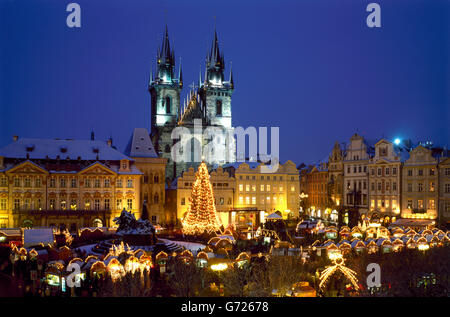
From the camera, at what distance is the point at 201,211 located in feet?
133

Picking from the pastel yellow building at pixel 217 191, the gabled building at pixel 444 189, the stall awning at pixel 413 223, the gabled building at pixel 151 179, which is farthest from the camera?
the pastel yellow building at pixel 217 191

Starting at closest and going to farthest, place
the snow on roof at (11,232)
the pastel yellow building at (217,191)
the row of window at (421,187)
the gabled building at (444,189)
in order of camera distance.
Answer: the snow on roof at (11,232), the gabled building at (444,189), the row of window at (421,187), the pastel yellow building at (217,191)

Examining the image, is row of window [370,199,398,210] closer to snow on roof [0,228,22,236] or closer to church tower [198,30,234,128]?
church tower [198,30,234,128]

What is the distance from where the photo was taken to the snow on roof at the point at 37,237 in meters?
33.0

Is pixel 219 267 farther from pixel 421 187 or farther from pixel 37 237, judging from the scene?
pixel 421 187

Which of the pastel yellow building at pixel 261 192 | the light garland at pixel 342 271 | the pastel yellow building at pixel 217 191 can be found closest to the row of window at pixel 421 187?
the pastel yellow building at pixel 261 192

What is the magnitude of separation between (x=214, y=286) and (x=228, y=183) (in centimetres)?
3584

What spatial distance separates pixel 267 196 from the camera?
59750 millimetres

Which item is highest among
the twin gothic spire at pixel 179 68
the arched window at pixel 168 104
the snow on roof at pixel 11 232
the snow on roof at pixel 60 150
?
the twin gothic spire at pixel 179 68

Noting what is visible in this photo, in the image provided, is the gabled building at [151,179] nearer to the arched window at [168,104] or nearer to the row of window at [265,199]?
the row of window at [265,199]

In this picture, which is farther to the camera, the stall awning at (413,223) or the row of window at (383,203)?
the row of window at (383,203)

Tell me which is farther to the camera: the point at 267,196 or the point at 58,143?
the point at 267,196
